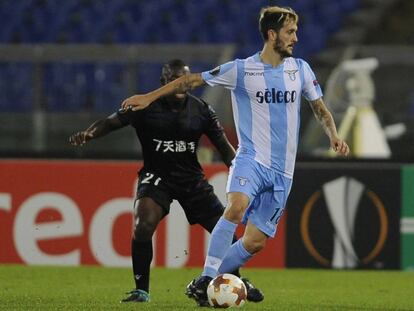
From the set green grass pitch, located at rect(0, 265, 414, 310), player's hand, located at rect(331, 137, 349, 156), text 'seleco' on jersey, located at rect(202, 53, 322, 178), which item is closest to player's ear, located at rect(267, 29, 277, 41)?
text 'seleco' on jersey, located at rect(202, 53, 322, 178)

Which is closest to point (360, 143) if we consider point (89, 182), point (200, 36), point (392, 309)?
point (89, 182)

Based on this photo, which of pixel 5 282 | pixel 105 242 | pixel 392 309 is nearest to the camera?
pixel 392 309

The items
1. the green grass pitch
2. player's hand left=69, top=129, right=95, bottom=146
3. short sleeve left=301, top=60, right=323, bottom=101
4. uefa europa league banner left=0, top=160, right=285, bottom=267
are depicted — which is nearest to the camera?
short sleeve left=301, top=60, right=323, bottom=101

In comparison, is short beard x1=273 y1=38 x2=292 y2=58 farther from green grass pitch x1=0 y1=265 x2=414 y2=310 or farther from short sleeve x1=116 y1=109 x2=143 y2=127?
green grass pitch x1=0 y1=265 x2=414 y2=310

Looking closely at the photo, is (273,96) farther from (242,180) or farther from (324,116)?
(242,180)

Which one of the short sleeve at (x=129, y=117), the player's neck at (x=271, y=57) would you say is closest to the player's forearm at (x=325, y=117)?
the player's neck at (x=271, y=57)

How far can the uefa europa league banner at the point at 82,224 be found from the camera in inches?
484

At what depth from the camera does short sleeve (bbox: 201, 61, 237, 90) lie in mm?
7699

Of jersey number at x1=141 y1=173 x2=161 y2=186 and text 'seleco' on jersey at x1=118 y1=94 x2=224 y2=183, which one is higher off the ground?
text 'seleco' on jersey at x1=118 y1=94 x2=224 y2=183

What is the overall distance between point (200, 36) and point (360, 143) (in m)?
4.71

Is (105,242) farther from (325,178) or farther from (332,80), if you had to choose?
(332,80)

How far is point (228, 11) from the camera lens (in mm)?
17906

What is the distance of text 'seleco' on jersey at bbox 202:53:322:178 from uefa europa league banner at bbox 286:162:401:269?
4662mm

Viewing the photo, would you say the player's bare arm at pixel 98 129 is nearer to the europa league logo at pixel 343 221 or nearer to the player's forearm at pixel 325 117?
the player's forearm at pixel 325 117
